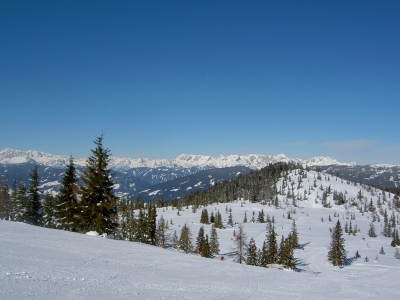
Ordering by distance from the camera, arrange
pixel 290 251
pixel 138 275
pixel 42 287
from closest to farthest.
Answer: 1. pixel 42 287
2. pixel 138 275
3. pixel 290 251

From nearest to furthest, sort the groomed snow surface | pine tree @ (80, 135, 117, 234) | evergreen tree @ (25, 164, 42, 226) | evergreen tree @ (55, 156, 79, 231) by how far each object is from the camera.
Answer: the groomed snow surface < pine tree @ (80, 135, 117, 234) < evergreen tree @ (55, 156, 79, 231) < evergreen tree @ (25, 164, 42, 226)

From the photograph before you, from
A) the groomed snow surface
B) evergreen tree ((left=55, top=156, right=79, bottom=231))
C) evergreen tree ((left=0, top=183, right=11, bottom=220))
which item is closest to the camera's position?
the groomed snow surface

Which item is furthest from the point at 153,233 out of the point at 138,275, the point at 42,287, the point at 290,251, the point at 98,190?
the point at 42,287

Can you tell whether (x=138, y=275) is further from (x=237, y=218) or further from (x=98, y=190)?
(x=237, y=218)

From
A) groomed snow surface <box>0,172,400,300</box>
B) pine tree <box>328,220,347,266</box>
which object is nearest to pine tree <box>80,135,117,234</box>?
groomed snow surface <box>0,172,400,300</box>

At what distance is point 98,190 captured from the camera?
3156 centimetres

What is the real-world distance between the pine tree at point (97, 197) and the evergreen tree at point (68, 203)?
7.63 feet

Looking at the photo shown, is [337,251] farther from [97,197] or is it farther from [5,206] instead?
[5,206]

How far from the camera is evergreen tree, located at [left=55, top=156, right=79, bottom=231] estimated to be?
33.7 m

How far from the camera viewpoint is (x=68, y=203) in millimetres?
35281

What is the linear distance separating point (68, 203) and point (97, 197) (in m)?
6.62

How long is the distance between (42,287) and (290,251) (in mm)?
62705

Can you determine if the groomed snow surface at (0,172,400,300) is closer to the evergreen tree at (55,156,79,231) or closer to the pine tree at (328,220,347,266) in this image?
the evergreen tree at (55,156,79,231)

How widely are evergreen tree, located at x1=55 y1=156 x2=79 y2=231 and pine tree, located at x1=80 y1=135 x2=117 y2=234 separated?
2326 millimetres
